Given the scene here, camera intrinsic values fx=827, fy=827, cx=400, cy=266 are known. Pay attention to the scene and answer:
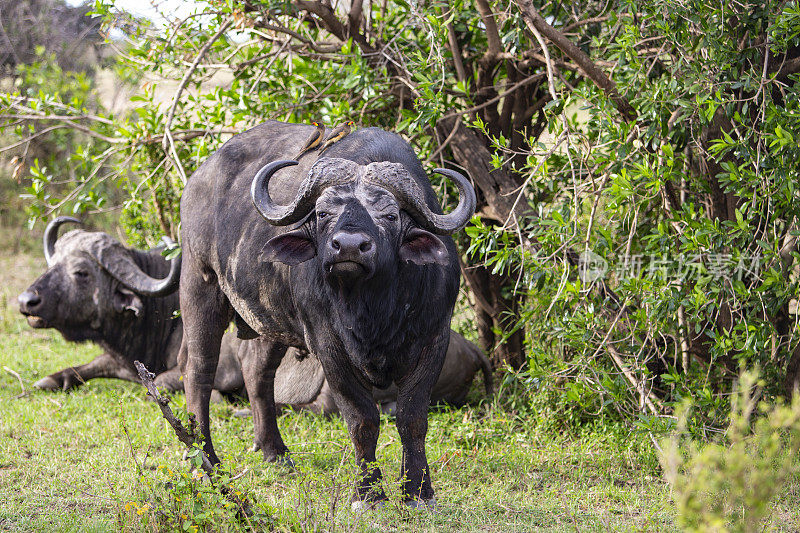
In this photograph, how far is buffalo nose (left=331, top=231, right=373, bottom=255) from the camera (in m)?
3.21

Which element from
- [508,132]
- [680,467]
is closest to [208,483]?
[680,467]

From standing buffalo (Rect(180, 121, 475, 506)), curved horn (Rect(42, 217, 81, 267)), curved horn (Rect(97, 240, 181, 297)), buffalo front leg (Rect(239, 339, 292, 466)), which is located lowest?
buffalo front leg (Rect(239, 339, 292, 466))

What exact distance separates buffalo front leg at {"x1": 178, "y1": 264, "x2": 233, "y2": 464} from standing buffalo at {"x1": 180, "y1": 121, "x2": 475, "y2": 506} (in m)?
0.35

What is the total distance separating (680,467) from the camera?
4223 millimetres

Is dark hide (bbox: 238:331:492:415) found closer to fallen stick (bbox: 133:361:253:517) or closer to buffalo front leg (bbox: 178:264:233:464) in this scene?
buffalo front leg (bbox: 178:264:233:464)

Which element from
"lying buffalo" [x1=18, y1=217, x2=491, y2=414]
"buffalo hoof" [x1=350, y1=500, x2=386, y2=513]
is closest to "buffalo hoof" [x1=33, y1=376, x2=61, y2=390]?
"lying buffalo" [x1=18, y1=217, x2=491, y2=414]

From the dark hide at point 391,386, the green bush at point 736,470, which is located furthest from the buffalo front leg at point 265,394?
the green bush at point 736,470

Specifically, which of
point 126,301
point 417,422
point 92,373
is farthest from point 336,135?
point 92,373

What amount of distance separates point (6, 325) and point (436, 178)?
541 centimetres

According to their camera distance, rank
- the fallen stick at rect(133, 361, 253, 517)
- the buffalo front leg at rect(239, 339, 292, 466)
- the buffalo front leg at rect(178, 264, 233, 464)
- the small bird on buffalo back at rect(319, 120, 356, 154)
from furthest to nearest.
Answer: the buffalo front leg at rect(239, 339, 292, 466), the buffalo front leg at rect(178, 264, 233, 464), the small bird on buffalo back at rect(319, 120, 356, 154), the fallen stick at rect(133, 361, 253, 517)

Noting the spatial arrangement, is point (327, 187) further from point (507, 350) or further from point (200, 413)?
point (507, 350)

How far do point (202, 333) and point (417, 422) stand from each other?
161 centimetres

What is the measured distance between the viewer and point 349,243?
3205 millimetres

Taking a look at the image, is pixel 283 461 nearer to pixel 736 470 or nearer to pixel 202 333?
pixel 202 333
